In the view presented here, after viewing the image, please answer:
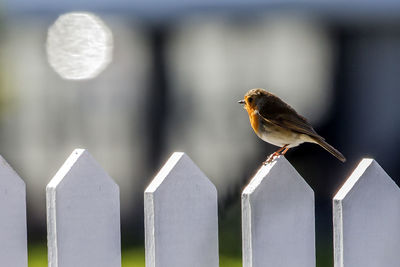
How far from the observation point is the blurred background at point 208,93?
7613mm

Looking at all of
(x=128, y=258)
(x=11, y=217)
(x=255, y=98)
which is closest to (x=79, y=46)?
(x=128, y=258)

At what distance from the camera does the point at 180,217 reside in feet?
7.98

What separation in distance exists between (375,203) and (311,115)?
17.1 feet

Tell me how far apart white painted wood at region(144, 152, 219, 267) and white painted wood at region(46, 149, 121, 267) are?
12 cm

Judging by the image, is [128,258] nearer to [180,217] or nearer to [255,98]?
[255,98]

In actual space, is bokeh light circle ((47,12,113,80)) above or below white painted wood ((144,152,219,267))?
above

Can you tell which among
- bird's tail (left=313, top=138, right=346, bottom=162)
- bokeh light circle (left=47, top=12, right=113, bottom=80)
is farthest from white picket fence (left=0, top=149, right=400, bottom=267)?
bokeh light circle (left=47, top=12, right=113, bottom=80)

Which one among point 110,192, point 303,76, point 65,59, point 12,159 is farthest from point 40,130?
point 110,192

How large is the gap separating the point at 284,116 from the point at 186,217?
0.71m

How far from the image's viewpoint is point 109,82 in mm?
8219

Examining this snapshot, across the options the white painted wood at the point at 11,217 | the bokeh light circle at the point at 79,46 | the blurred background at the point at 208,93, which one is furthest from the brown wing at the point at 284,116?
the bokeh light circle at the point at 79,46

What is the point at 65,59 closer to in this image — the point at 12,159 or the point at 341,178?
the point at 12,159

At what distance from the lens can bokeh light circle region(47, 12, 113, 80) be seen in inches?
323

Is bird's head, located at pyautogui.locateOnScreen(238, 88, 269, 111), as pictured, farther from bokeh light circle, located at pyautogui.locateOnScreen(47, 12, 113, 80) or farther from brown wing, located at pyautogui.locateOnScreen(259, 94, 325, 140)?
bokeh light circle, located at pyautogui.locateOnScreen(47, 12, 113, 80)
